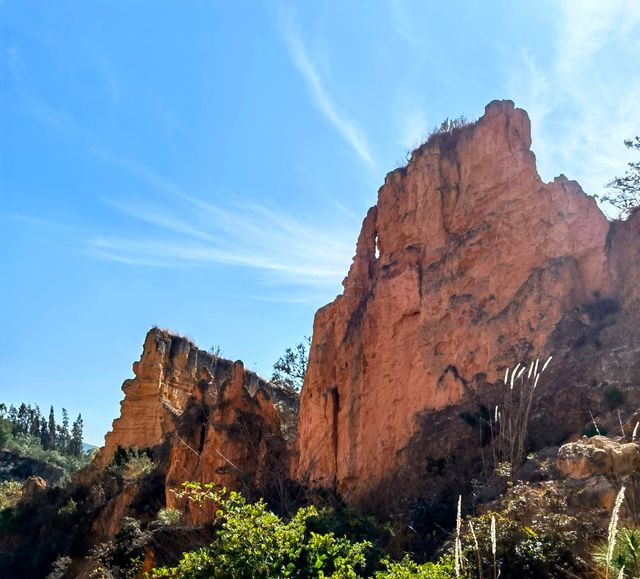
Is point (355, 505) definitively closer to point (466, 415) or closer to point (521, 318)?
point (466, 415)

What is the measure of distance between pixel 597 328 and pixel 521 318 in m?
1.88

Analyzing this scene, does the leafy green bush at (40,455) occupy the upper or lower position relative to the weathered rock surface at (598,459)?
upper

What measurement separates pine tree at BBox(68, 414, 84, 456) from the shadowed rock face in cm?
6399

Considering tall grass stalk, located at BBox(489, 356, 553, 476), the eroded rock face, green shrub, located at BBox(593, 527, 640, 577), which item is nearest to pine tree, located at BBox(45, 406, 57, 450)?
the eroded rock face

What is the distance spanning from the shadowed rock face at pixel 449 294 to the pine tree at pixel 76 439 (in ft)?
210

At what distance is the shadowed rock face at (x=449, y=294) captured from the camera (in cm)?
1706

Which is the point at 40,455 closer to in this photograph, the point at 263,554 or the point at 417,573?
the point at 263,554

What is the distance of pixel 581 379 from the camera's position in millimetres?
15062

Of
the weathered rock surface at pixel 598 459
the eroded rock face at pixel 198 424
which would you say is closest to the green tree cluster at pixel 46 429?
the eroded rock face at pixel 198 424

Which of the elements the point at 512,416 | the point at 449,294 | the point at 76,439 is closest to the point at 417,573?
the point at 512,416

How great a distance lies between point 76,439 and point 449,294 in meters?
76.1

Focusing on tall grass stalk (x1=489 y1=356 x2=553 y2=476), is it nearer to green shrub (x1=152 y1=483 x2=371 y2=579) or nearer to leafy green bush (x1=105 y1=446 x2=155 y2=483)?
green shrub (x1=152 y1=483 x2=371 y2=579)

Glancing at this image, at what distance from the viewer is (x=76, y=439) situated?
8450cm

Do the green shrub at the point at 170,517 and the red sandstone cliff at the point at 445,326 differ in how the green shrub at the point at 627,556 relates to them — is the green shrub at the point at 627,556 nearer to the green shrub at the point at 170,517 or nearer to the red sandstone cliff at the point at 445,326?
the red sandstone cliff at the point at 445,326
